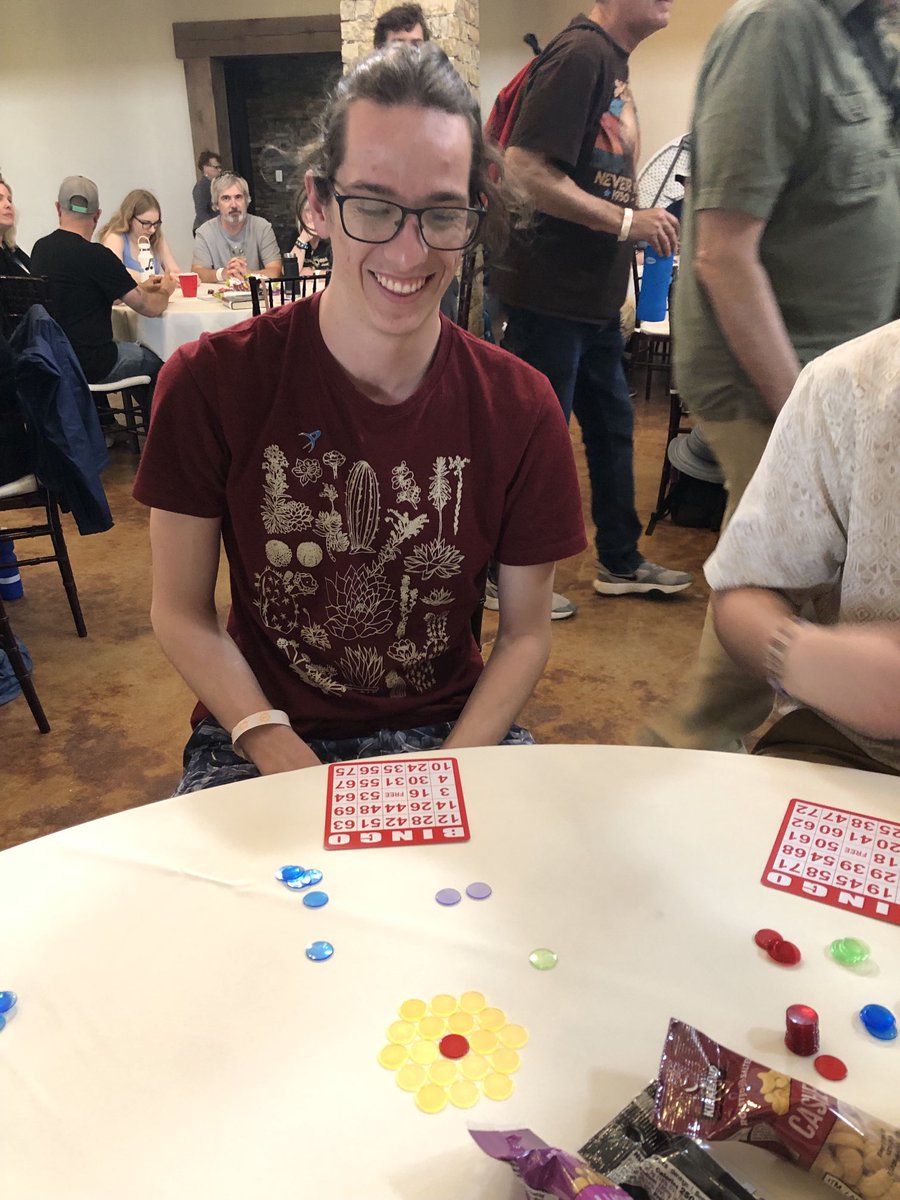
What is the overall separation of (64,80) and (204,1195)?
8.04m

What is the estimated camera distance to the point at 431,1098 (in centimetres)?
54

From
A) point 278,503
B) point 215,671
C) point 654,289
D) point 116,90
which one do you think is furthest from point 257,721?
point 116,90

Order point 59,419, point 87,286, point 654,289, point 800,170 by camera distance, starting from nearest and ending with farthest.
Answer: point 800,170 → point 59,419 → point 87,286 → point 654,289

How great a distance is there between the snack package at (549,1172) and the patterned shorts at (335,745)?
659 millimetres

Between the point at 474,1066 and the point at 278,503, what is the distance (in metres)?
0.69

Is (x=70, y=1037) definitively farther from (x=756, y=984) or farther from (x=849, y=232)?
(x=849, y=232)

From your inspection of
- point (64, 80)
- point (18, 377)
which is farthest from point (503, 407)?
point (64, 80)

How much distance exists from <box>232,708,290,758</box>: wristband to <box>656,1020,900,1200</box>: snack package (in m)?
0.64

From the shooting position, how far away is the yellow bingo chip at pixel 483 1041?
0.57 metres

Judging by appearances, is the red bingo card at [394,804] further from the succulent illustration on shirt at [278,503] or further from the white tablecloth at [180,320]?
the white tablecloth at [180,320]

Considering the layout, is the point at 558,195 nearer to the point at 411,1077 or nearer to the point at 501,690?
A: the point at 501,690

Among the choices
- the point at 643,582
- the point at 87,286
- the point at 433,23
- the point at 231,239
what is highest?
the point at 433,23

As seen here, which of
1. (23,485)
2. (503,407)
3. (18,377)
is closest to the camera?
(503,407)

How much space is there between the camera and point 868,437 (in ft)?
2.77
